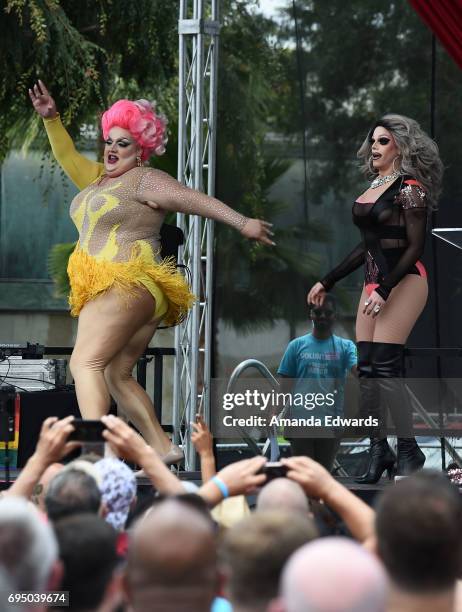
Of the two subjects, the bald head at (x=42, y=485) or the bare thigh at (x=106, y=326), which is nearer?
the bald head at (x=42, y=485)

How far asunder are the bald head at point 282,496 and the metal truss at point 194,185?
3.14m

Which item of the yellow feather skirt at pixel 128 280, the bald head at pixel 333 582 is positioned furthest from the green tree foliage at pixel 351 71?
the bald head at pixel 333 582

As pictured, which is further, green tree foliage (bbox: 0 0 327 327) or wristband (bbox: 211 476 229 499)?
green tree foliage (bbox: 0 0 327 327)

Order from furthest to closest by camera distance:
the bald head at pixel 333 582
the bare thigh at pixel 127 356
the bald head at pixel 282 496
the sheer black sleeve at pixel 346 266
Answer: the sheer black sleeve at pixel 346 266
the bare thigh at pixel 127 356
the bald head at pixel 282 496
the bald head at pixel 333 582

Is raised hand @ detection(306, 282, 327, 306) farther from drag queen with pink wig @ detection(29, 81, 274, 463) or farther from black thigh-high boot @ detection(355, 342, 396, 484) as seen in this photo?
drag queen with pink wig @ detection(29, 81, 274, 463)

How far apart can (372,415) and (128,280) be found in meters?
1.27

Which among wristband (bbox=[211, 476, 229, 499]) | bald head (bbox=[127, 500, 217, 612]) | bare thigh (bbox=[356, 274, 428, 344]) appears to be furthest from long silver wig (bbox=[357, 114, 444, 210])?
bald head (bbox=[127, 500, 217, 612])

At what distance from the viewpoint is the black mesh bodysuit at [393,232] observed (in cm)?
508

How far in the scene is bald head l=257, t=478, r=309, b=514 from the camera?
2.75m

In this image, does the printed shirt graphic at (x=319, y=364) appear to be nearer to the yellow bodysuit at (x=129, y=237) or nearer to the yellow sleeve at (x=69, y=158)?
the yellow bodysuit at (x=129, y=237)

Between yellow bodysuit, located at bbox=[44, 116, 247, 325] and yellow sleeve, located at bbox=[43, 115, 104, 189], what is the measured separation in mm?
180

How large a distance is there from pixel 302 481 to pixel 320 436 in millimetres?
2754

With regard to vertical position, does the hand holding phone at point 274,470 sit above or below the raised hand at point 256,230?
below

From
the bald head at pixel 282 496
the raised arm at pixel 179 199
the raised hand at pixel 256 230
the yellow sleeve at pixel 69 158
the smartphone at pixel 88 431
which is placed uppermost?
the yellow sleeve at pixel 69 158
